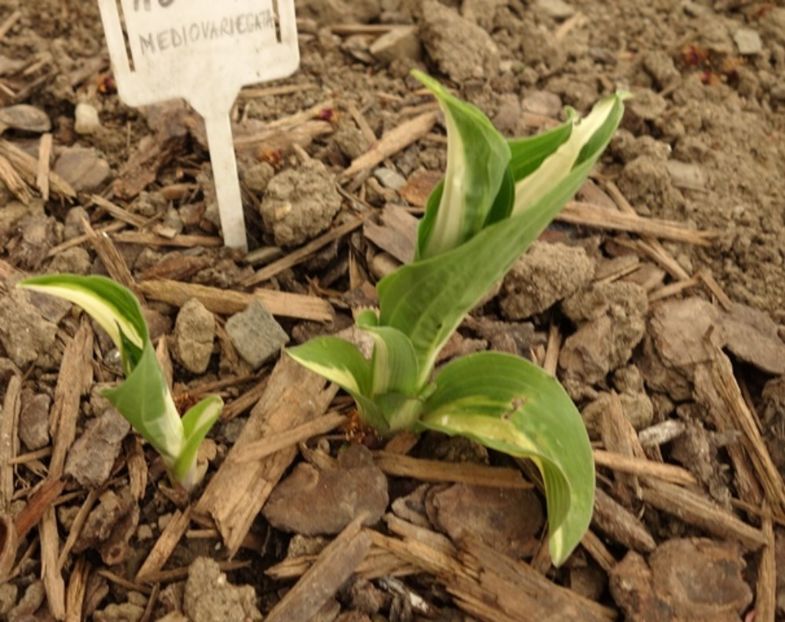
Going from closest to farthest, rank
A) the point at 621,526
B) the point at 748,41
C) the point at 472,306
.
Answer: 1. the point at 472,306
2. the point at 621,526
3. the point at 748,41

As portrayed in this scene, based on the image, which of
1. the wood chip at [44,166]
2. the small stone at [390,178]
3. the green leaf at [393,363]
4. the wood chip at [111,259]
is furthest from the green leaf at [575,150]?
the wood chip at [44,166]

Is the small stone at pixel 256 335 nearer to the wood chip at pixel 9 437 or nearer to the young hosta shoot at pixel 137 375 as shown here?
the young hosta shoot at pixel 137 375

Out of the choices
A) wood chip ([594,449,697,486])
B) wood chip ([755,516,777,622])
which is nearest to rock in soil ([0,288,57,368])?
wood chip ([594,449,697,486])

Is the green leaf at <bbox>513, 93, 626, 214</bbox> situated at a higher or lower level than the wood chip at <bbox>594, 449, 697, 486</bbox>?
higher

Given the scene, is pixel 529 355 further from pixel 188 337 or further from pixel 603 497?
pixel 188 337

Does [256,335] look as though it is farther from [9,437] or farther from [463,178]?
[463,178]

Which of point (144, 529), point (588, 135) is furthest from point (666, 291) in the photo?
point (144, 529)

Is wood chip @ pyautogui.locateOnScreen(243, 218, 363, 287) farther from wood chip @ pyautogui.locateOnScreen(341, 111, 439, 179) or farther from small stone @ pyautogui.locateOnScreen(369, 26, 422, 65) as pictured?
small stone @ pyautogui.locateOnScreen(369, 26, 422, 65)

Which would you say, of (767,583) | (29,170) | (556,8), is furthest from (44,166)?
(767,583)
